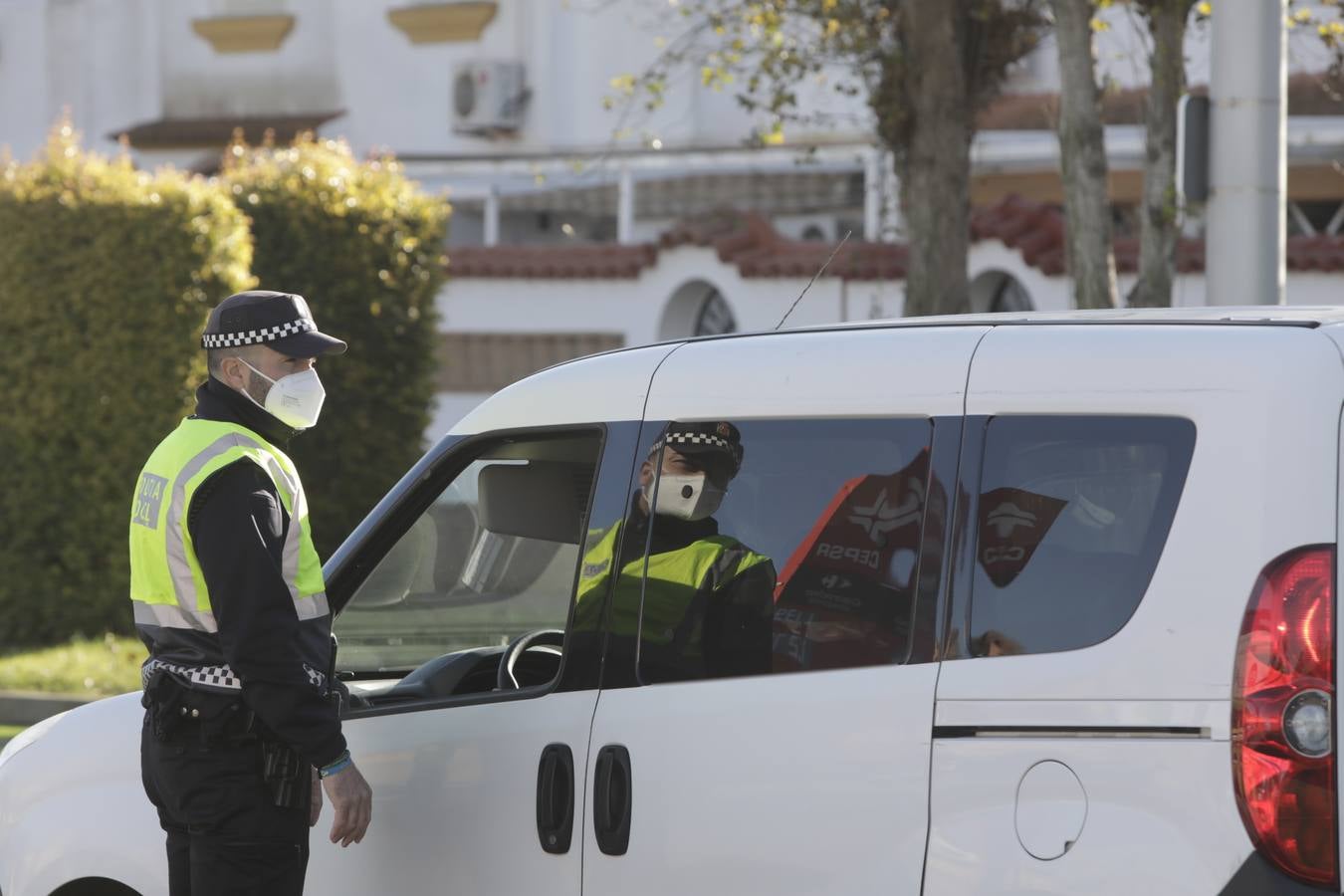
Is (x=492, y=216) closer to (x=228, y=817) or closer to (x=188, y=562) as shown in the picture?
(x=188, y=562)

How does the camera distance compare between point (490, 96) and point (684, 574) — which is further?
point (490, 96)

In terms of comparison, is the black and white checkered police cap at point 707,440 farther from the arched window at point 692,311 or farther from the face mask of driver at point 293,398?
the arched window at point 692,311

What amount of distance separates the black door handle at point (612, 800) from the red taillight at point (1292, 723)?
3.91ft

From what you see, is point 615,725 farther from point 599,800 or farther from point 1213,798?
point 1213,798

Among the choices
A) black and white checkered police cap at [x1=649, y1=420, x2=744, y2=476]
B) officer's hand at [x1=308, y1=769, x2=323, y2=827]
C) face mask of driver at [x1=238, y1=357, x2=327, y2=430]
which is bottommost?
officer's hand at [x1=308, y1=769, x2=323, y2=827]

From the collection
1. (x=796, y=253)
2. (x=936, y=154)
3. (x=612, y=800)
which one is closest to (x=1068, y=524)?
(x=612, y=800)

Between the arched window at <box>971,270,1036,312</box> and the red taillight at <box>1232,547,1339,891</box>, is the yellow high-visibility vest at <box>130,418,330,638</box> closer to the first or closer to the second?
the red taillight at <box>1232,547,1339,891</box>

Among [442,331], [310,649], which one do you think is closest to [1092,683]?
[310,649]

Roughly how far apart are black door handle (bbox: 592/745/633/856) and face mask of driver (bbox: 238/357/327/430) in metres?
0.96

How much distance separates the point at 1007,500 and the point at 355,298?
12063 mm

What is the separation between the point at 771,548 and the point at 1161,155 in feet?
25.2

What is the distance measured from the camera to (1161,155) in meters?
10.7

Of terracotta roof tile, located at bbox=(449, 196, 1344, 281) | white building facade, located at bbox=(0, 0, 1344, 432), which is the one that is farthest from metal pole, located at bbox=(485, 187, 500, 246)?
terracotta roof tile, located at bbox=(449, 196, 1344, 281)

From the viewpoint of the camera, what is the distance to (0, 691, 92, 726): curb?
10859mm
